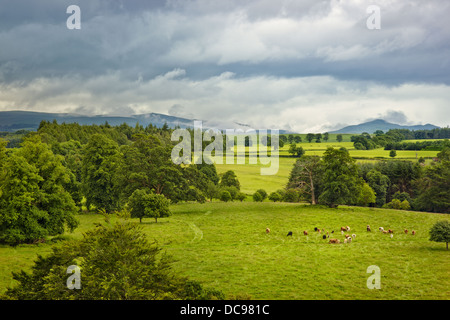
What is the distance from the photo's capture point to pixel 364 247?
36.6 meters

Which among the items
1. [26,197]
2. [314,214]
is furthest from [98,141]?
[314,214]

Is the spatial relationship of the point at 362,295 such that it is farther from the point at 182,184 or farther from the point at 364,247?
the point at 182,184

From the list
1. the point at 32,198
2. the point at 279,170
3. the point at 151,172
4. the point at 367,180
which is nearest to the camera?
the point at 32,198

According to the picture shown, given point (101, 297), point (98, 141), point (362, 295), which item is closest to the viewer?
point (101, 297)

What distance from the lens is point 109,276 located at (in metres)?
16.8

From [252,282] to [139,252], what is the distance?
11143 mm

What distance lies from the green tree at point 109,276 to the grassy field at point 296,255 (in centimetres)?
260

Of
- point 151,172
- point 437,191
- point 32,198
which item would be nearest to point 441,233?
point 151,172

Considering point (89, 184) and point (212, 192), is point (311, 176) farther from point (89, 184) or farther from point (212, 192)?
point (89, 184)

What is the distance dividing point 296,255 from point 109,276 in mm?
21432

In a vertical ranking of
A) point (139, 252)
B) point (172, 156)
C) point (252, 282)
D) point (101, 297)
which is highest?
point (172, 156)

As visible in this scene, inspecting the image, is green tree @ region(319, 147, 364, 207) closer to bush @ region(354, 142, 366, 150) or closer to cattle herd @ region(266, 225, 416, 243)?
cattle herd @ region(266, 225, 416, 243)

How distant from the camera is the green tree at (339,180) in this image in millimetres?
55744

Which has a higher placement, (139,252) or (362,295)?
Result: (139,252)
